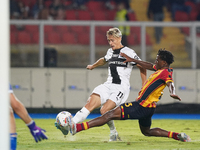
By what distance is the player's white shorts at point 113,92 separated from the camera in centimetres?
760

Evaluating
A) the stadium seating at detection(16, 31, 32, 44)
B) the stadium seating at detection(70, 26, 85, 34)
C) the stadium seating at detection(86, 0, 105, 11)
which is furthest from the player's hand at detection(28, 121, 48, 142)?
the stadium seating at detection(86, 0, 105, 11)

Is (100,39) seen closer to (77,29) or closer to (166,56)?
(77,29)

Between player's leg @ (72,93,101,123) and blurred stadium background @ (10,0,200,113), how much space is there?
276 inches

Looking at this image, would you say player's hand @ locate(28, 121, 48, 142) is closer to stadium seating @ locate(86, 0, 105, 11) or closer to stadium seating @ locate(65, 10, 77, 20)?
stadium seating @ locate(65, 10, 77, 20)

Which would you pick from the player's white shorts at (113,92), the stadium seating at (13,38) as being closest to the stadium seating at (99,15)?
the stadium seating at (13,38)

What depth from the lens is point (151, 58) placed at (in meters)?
14.6

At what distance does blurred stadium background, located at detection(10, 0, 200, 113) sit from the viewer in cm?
1459

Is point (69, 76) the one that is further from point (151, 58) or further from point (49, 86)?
point (151, 58)

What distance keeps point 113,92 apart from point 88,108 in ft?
1.77

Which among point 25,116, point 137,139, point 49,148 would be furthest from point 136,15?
point 25,116

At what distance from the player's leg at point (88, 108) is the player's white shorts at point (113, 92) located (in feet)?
0.28

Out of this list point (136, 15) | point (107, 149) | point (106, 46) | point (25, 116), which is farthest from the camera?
point (136, 15)

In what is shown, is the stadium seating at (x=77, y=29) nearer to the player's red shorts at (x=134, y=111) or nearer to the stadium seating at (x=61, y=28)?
the stadium seating at (x=61, y=28)

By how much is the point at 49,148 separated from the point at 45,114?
25.7ft
